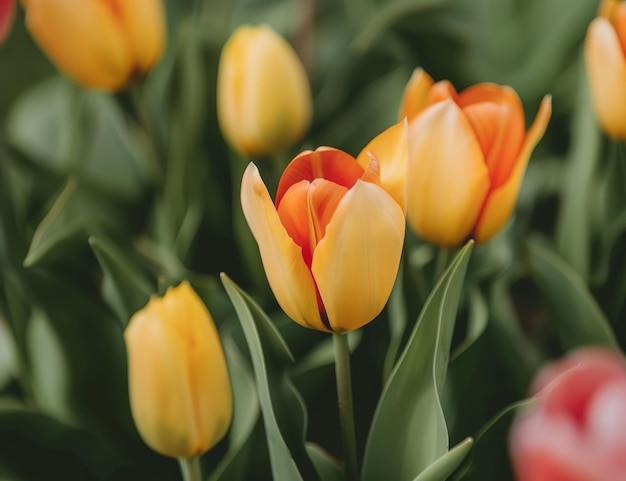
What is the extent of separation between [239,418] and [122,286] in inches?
3.3

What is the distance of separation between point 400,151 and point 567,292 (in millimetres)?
139

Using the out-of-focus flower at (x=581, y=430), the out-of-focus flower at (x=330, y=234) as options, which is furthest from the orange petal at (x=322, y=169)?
the out-of-focus flower at (x=581, y=430)

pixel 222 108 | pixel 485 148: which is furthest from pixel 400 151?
pixel 222 108

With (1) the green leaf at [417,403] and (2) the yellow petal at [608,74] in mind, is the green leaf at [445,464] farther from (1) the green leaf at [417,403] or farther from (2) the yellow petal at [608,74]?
(2) the yellow petal at [608,74]

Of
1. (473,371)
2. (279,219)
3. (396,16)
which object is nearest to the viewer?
(279,219)

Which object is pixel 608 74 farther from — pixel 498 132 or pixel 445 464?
pixel 445 464

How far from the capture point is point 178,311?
1.03 feet

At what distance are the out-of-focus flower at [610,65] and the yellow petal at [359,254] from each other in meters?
A: 0.13

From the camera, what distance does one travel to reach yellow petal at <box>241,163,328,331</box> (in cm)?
28

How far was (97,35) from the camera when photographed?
0.42 meters

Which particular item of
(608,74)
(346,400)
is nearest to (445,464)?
(346,400)

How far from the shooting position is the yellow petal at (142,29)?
0.42 metres

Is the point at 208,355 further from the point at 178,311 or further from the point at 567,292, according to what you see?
the point at 567,292

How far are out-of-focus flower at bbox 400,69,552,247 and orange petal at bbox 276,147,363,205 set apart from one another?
0.14 feet
